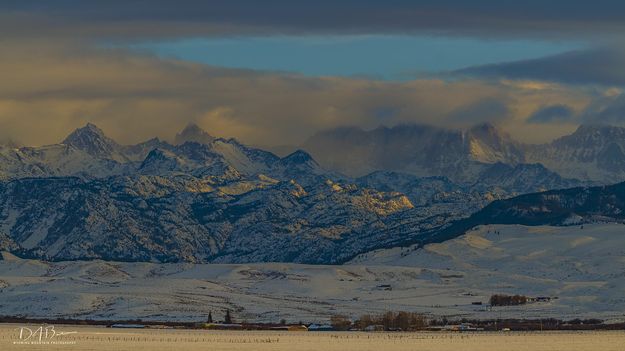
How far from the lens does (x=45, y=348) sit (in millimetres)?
199000

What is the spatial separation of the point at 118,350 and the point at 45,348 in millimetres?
9902

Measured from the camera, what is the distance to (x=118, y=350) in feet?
655

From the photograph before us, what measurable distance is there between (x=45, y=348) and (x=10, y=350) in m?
5.93

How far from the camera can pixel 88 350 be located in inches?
7835

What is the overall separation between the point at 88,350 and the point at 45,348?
19.3ft

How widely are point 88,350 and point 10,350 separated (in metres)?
10.7

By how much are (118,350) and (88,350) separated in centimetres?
407

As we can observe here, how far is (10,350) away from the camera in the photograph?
19450 cm

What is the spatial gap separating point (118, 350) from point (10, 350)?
1470cm
